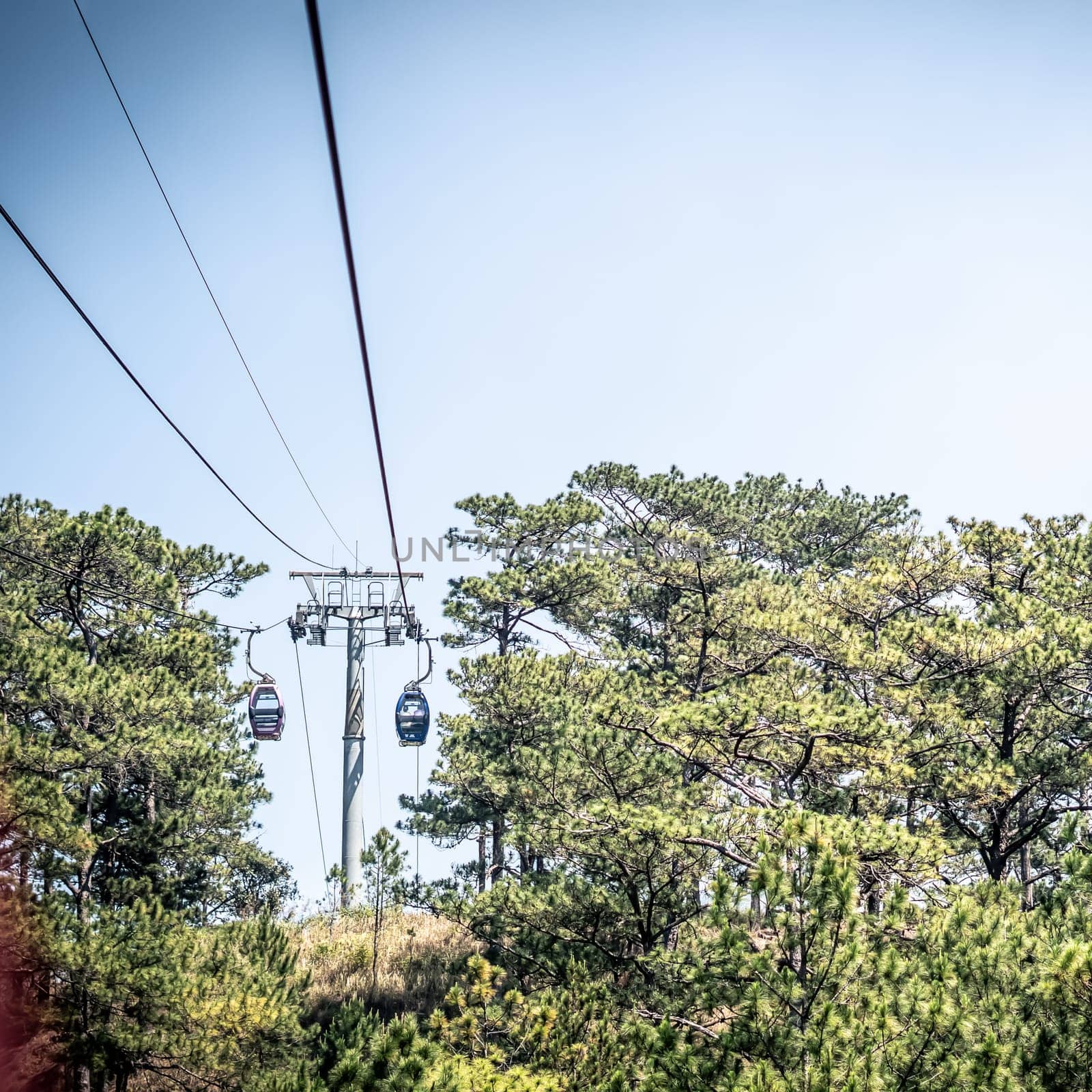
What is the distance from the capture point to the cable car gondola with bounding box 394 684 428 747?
Answer: 19031 millimetres

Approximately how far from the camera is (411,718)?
19.1m

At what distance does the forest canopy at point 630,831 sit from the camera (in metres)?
7.49

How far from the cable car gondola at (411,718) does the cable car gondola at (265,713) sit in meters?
2.19

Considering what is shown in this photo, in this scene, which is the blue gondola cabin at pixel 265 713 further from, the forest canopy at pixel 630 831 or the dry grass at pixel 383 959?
the dry grass at pixel 383 959

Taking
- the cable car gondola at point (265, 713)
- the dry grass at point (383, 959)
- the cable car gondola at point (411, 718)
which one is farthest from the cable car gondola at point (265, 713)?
the dry grass at point (383, 959)

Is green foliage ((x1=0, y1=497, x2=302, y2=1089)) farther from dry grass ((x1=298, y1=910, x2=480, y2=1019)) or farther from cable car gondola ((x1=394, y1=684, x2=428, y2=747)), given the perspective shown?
cable car gondola ((x1=394, y1=684, x2=428, y2=747))

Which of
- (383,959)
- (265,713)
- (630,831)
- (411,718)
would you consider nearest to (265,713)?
(265,713)

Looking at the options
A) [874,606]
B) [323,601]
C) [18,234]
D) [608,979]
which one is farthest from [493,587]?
[18,234]

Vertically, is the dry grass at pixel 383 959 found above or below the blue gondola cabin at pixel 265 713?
below

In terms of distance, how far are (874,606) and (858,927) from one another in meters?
8.27

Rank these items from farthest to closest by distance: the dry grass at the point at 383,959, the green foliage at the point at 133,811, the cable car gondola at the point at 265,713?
1. the cable car gondola at the point at 265,713
2. the dry grass at the point at 383,959
3. the green foliage at the point at 133,811

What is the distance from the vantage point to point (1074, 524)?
2002cm

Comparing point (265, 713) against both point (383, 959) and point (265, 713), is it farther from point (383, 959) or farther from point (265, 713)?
point (383, 959)

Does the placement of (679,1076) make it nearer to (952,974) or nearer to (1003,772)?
(952,974)
